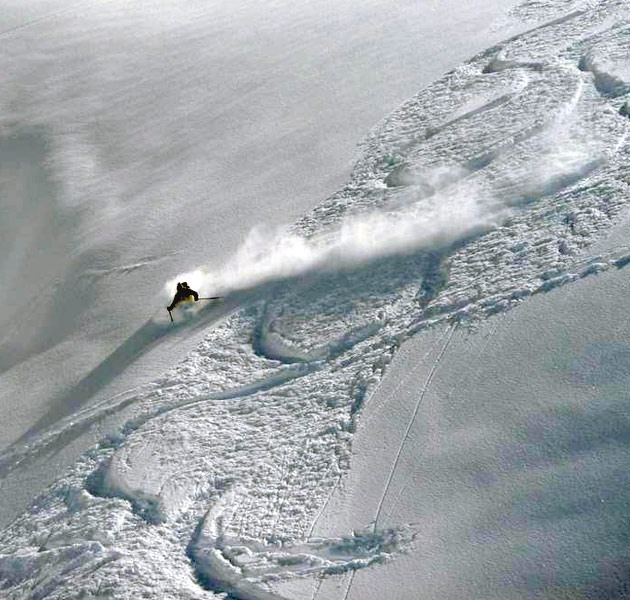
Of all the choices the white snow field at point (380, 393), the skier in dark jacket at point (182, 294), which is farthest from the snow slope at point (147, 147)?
the skier in dark jacket at point (182, 294)

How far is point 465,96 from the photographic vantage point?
Answer: 37.9 feet

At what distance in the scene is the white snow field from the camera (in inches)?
217

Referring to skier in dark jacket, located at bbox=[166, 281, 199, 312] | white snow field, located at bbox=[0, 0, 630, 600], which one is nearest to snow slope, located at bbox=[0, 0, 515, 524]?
white snow field, located at bbox=[0, 0, 630, 600]

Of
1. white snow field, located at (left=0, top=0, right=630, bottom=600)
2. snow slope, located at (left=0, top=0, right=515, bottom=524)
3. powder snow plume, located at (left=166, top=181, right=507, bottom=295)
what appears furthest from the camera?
powder snow plume, located at (left=166, top=181, right=507, bottom=295)

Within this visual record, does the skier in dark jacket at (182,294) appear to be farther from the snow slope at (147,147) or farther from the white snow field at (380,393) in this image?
the snow slope at (147,147)

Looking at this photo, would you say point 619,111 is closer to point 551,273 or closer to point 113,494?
point 551,273

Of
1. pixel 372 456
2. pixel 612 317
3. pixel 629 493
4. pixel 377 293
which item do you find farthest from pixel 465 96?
pixel 629 493

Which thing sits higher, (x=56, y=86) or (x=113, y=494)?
(x=56, y=86)

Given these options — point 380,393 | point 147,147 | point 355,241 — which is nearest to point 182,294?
point 355,241

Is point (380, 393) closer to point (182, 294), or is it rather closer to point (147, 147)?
point (182, 294)

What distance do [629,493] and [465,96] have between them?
24.3 ft

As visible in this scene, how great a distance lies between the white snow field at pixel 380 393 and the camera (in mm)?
5512

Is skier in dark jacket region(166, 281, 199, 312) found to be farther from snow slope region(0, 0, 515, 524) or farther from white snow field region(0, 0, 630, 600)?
snow slope region(0, 0, 515, 524)

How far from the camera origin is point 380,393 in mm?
6926
